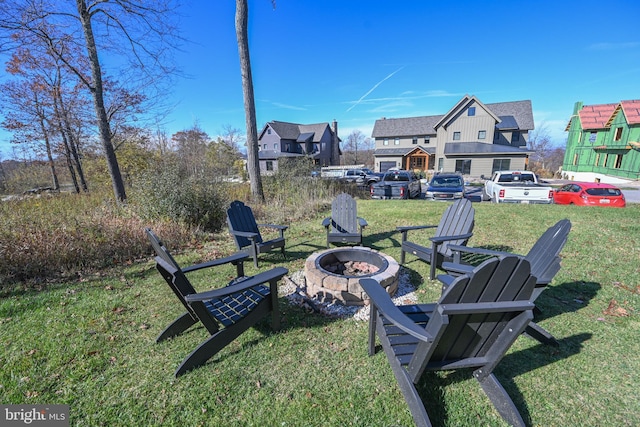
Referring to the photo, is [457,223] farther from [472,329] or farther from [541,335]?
[472,329]

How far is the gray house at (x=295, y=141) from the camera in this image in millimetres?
33312

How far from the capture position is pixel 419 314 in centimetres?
218

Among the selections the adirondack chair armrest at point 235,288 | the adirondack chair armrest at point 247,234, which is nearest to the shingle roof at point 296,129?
the adirondack chair armrest at point 247,234

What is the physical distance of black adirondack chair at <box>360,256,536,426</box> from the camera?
140cm

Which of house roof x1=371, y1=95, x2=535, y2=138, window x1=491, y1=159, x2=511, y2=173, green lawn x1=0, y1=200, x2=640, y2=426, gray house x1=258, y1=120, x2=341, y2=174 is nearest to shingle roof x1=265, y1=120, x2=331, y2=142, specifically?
gray house x1=258, y1=120, x2=341, y2=174

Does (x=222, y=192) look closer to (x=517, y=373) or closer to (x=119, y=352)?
(x=119, y=352)

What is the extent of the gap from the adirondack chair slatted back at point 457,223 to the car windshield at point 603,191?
9.53m

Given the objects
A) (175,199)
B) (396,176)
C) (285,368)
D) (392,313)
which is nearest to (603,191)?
(396,176)

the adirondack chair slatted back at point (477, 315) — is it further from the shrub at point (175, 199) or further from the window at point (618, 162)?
the window at point (618, 162)

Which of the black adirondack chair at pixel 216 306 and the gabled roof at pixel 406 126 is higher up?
the gabled roof at pixel 406 126

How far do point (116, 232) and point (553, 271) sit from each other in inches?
258

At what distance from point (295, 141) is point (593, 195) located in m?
31.0

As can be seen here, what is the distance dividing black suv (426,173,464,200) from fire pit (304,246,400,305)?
314 inches

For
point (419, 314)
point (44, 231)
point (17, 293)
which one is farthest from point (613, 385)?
point (44, 231)
